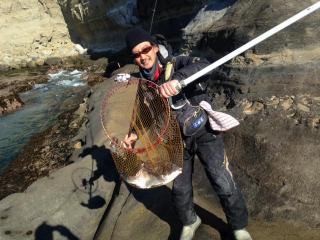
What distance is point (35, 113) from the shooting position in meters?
16.5

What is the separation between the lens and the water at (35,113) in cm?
1316

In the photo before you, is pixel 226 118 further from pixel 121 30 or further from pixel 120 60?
pixel 121 30

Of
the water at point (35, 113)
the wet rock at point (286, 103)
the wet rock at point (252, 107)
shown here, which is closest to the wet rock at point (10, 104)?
the water at point (35, 113)

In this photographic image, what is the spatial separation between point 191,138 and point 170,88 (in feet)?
2.77

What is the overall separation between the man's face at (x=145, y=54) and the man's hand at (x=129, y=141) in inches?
36.5

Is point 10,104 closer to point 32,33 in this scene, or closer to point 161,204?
point 161,204

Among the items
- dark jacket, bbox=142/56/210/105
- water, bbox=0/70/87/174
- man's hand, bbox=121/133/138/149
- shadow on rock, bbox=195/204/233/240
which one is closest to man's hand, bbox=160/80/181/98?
dark jacket, bbox=142/56/210/105

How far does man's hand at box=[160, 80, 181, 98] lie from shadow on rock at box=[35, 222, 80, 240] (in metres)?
3.43

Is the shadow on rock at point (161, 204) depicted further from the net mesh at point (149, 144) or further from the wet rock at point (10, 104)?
the wet rock at point (10, 104)

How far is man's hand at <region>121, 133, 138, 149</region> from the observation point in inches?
189

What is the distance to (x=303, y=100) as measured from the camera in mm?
6117

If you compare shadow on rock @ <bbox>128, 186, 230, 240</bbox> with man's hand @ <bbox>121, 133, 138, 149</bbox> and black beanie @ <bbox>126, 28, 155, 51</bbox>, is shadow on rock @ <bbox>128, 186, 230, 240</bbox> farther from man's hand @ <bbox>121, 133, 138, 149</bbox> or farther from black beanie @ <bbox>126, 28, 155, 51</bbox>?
black beanie @ <bbox>126, 28, 155, 51</bbox>

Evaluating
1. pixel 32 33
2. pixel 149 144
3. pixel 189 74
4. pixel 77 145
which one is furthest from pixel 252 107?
pixel 32 33

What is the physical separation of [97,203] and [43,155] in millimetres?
5293
